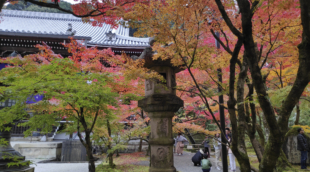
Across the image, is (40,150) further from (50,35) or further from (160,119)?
(160,119)

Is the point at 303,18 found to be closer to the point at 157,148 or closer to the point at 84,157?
the point at 157,148

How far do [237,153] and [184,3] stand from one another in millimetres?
2253

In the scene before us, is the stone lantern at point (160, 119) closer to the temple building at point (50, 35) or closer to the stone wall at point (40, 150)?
the temple building at point (50, 35)

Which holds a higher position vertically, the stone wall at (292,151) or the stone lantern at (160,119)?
the stone lantern at (160,119)

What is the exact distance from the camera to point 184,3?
2889 millimetres

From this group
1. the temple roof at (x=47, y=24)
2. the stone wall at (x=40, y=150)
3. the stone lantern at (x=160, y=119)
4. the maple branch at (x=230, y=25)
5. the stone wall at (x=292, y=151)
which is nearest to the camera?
the maple branch at (x=230, y=25)

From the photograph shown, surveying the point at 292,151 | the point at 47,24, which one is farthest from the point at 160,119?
the point at 47,24

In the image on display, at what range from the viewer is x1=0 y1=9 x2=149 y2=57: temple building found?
956 centimetres

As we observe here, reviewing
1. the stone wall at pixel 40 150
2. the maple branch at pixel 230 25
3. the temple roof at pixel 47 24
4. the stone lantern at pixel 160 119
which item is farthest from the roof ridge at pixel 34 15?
the maple branch at pixel 230 25

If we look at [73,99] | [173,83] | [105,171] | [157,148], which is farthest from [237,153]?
[105,171]

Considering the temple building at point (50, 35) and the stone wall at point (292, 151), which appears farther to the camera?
the temple building at point (50, 35)

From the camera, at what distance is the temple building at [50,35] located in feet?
31.4

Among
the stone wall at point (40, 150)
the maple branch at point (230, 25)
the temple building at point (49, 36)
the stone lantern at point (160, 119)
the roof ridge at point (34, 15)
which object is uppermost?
the roof ridge at point (34, 15)

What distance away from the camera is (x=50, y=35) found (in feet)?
31.4
